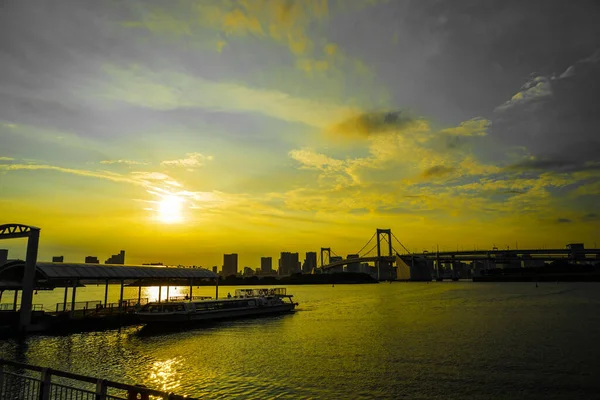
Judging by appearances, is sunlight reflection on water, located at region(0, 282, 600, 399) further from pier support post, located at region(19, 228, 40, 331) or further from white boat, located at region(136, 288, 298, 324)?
white boat, located at region(136, 288, 298, 324)

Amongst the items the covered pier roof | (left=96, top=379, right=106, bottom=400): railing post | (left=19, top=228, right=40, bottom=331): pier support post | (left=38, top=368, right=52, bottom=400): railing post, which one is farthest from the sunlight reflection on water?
(left=96, top=379, right=106, bottom=400): railing post

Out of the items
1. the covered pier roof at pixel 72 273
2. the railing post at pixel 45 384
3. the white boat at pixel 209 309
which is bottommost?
the white boat at pixel 209 309

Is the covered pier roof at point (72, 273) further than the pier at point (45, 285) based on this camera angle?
Yes

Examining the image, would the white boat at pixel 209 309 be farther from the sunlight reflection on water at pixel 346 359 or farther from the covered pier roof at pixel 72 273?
the covered pier roof at pixel 72 273

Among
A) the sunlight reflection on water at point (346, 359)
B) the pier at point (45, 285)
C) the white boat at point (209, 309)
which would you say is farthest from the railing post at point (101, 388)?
the white boat at point (209, 309)

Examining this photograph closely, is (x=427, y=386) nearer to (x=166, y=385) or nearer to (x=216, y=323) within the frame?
(x=166, y=385)

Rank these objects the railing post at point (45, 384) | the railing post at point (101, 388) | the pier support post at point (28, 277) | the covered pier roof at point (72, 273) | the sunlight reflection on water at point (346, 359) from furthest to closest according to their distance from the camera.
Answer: the covered pier roof at point (72, 273) → the pier support post at point (28, 277) → the sunlight reflection on water at point (346, 359) → the railing post at point (45, 384) → the railing post at point (101, 388)

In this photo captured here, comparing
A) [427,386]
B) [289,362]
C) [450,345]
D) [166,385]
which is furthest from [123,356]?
[450,345]

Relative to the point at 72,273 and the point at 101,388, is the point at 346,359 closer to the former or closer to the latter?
the point at 101,388
